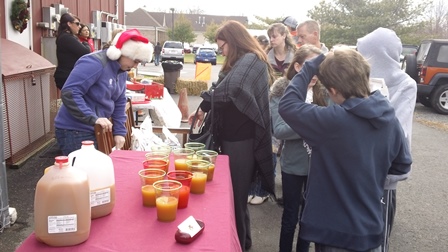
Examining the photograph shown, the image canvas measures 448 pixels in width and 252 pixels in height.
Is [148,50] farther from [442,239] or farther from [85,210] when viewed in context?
[442,239]

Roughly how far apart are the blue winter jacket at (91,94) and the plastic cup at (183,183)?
109cm

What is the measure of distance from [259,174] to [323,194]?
1125mm

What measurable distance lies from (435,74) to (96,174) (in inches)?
464

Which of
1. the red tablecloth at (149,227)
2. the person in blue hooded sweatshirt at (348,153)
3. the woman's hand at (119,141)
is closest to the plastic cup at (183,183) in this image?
the red tablecloth at (149,227)

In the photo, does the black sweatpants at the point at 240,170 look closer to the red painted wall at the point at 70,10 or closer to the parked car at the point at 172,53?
the red painted wall at the point at 70,10

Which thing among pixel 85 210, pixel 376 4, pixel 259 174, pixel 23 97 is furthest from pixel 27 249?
pixel 376 4

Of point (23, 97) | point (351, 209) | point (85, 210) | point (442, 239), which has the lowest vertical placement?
point (442, 239)

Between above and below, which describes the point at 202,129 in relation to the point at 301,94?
below

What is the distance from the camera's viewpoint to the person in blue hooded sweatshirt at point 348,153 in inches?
78.6

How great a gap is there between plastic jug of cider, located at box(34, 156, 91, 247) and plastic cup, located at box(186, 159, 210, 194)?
69cm

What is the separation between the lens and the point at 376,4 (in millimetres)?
27016

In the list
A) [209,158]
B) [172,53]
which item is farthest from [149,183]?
[172,53]

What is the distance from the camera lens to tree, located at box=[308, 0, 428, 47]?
88.1 ft

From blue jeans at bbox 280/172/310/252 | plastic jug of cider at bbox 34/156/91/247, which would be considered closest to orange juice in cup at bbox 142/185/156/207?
plastic jug of cider at bbox 34/156/91/247
